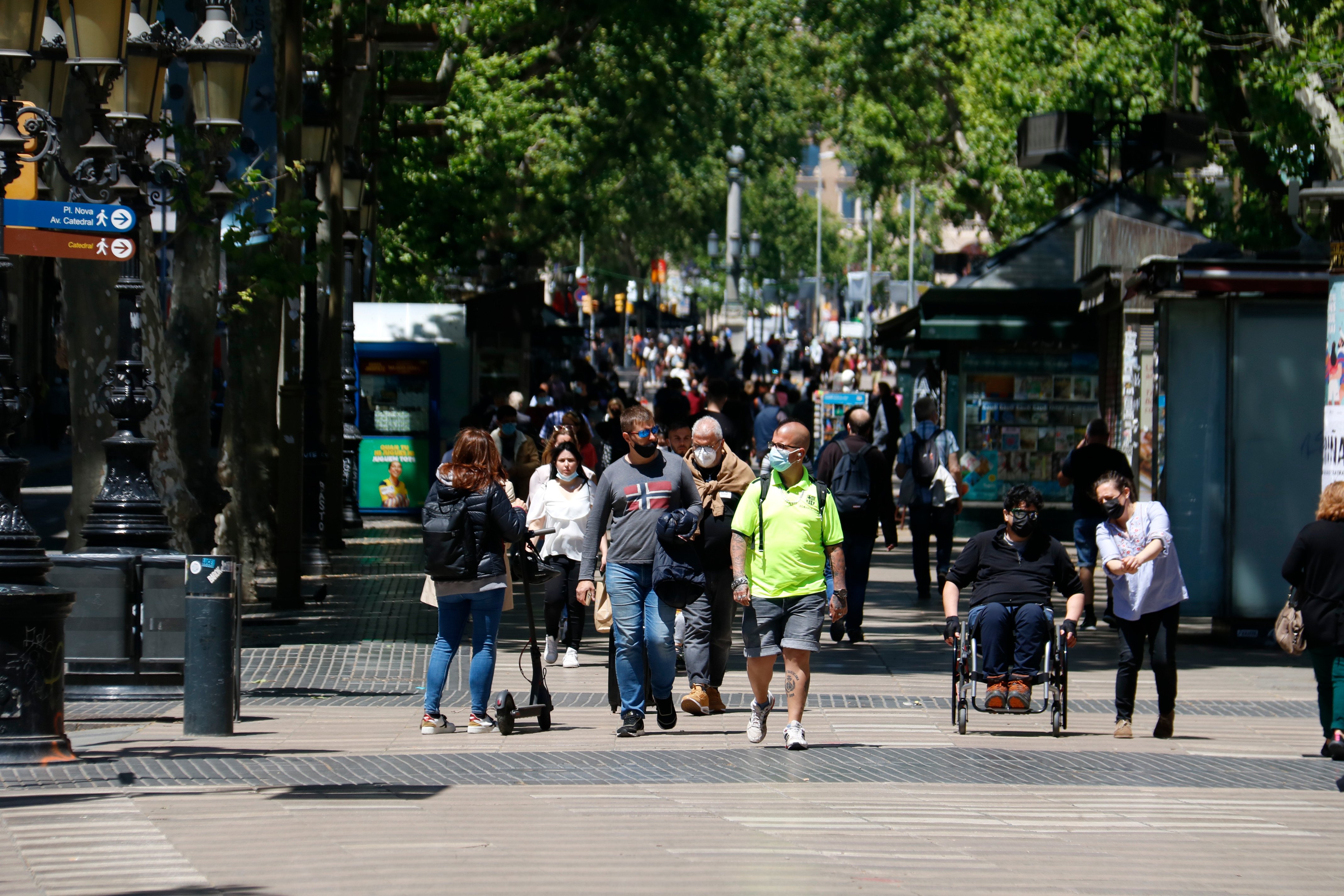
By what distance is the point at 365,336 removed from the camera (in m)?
24.4

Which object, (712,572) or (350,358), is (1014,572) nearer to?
(712,572)

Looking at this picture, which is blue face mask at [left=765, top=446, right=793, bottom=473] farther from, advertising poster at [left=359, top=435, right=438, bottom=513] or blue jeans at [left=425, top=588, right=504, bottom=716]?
advertising poster at [left=359, top=435, right=438, bottom=513]

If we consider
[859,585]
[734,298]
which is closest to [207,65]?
[859,585]

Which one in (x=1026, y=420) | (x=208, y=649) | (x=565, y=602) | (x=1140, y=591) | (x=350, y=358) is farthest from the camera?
(x=350, y=358)

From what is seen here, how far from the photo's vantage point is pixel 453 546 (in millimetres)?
9648

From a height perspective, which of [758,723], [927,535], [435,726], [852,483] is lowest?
[435,726]

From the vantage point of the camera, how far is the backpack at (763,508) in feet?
31.2

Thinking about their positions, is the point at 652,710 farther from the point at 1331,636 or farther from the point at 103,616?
the point at 1331,636

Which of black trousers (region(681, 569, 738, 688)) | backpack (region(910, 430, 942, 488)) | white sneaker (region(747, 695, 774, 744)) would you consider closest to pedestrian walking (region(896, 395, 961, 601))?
backpack (region(910, 430, 942, 488))

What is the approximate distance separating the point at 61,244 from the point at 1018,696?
18.9 ft

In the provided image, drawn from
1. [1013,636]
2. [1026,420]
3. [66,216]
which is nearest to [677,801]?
[1013,636]

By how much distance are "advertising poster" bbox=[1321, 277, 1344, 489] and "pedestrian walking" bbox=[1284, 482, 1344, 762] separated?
7.71 feet

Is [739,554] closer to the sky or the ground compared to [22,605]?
closer to the sky

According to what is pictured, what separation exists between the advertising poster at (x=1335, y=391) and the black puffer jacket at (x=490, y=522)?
5577 millimetres
